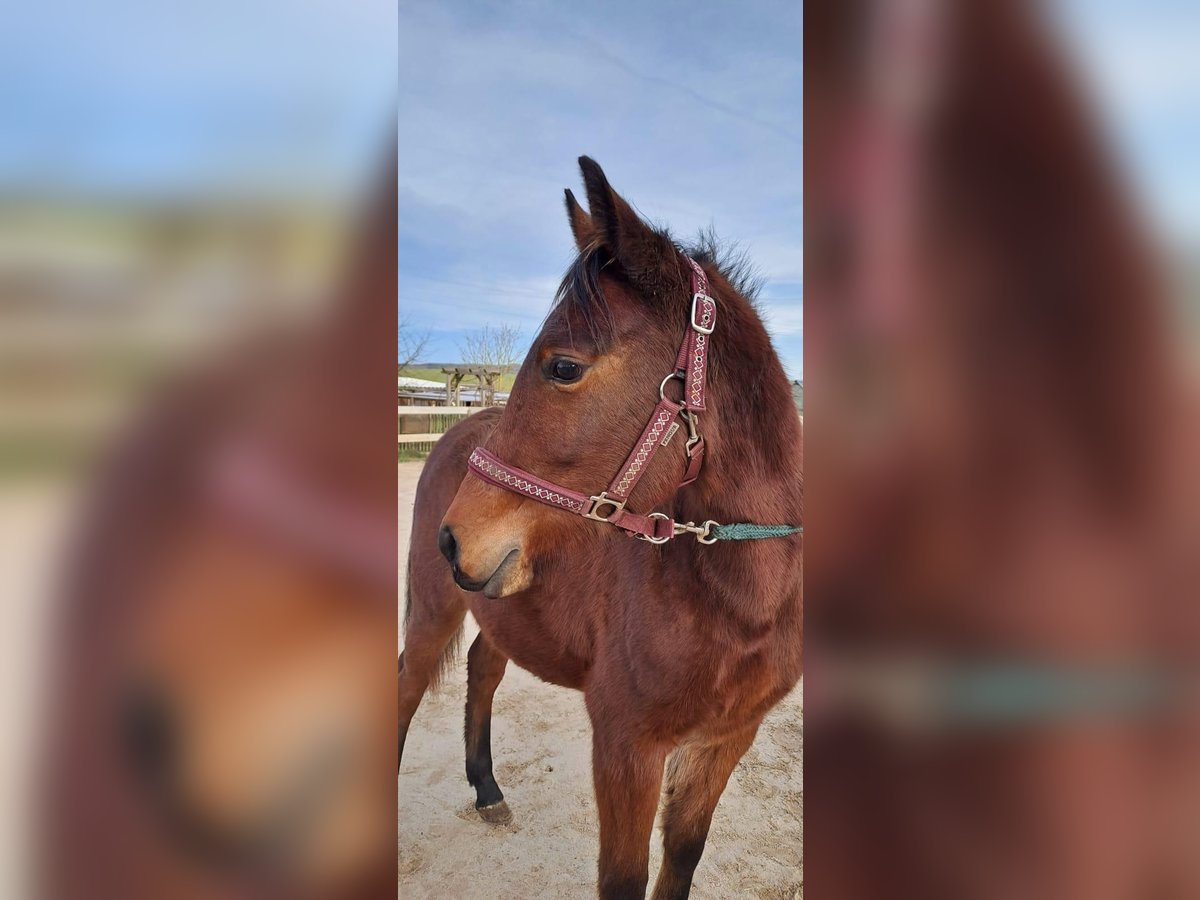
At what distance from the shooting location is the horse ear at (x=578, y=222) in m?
1.13

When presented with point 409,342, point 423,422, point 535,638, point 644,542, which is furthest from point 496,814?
point 409,342

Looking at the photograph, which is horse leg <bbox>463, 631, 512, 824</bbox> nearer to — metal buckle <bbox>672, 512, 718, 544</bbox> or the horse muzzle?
the horse muzzle

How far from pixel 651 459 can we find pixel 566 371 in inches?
9.5

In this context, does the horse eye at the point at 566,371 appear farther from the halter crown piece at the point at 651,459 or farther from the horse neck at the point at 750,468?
the horse neck at the point at 750,468

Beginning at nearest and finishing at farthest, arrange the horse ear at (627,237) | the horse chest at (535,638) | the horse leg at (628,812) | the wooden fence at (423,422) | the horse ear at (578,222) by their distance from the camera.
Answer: the horse ear at (627,237), the horse ear at (578,222), the horse leg at (628,812), the wooden fence at (423,422), the horse chest at (535,638)

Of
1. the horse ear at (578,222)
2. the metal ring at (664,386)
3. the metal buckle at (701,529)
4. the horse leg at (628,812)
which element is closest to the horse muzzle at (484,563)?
the metal buckle at (701,529)

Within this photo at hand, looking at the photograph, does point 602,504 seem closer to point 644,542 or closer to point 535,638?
point 644,542

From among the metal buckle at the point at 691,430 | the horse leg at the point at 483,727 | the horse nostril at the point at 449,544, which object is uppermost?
the metal buckle at the point at 691,430

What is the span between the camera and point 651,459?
1047mm
